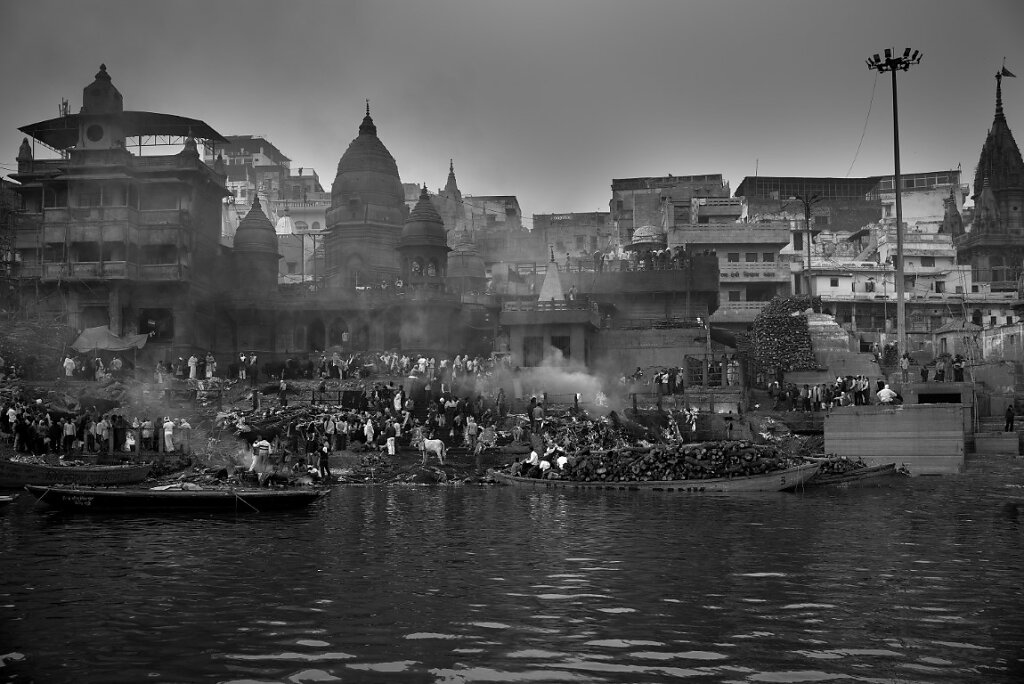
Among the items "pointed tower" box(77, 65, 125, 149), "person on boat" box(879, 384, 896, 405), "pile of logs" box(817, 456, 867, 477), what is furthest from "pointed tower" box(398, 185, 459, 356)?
"pile of logs" box(817, 456, 867, 477)

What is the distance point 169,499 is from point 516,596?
38.1 ft

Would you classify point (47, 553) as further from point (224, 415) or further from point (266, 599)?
point (224, 415)

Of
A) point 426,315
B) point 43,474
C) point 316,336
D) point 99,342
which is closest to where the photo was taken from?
point 43,474

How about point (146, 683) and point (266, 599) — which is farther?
point (266, 599)

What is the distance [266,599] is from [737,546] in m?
7.91

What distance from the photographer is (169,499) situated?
21141mm

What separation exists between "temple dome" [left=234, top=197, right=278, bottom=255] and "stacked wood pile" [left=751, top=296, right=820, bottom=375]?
2959 centimetres

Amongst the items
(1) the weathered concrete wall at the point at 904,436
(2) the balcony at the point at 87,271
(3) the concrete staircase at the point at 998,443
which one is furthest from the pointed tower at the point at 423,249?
(3) the concrete staircase at the point at 998,443

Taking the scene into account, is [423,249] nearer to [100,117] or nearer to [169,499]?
[100,117]

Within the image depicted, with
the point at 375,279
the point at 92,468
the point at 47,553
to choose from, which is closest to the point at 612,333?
the point at 375,279

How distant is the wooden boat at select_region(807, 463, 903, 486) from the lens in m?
27.3

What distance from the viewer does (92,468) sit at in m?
25.4

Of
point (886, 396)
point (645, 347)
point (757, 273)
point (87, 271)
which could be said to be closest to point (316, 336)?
point (87, 271)

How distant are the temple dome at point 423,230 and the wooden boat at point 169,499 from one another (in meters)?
33.6
